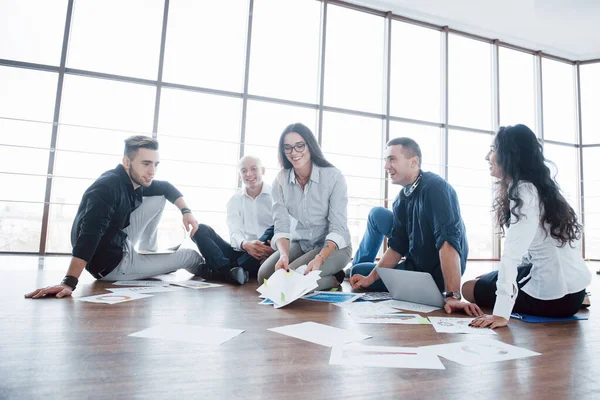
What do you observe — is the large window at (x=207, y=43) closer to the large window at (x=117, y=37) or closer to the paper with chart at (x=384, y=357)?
the large window at (x=117, y=37)

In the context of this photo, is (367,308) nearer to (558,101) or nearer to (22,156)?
(22,156)

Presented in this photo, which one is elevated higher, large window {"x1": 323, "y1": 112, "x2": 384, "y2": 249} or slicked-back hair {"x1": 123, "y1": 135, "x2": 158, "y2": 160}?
large window {"x1": 323, "y1": 112, "x2": 384, "y2": 249}

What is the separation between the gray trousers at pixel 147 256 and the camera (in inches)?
73.2

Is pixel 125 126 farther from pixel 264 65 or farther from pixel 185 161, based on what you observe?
pixel 264 65

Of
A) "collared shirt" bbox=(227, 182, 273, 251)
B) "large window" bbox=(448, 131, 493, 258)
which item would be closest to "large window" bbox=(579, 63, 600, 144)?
"large window" bbox=(448, 131, 493, 258)

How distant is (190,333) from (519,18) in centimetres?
520

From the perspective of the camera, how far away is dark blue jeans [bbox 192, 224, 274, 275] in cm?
202

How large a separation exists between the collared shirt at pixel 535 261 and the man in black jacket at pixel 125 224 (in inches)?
54.7

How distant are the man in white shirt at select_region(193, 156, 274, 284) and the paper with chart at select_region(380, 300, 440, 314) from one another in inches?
31.0

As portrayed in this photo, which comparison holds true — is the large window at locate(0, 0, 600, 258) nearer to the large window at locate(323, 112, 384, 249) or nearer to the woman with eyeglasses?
the large window at locate(323, 112, 384, 249)

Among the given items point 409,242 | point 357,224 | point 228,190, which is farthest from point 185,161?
point 409,242

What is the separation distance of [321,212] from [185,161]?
2.12m

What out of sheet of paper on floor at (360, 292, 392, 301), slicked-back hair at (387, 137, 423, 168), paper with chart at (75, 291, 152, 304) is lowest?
paper with chart at (75, 291, 152, 304)

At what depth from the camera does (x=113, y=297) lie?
141cm
